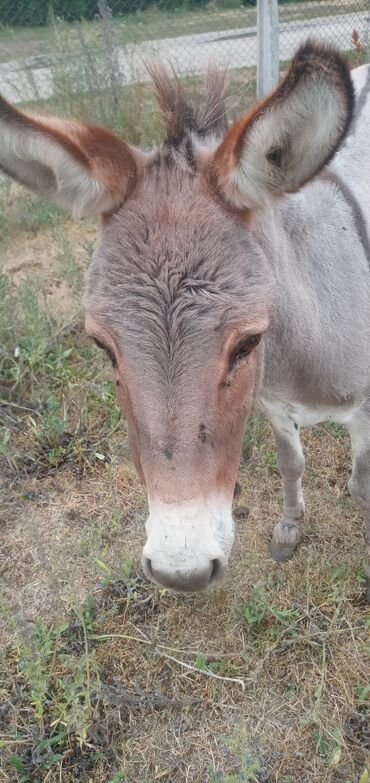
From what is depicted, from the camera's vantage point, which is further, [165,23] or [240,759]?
[165,23]

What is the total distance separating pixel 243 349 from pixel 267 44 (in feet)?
18.8

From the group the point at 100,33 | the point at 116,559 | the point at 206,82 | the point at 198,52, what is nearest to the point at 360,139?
the point at 206,82

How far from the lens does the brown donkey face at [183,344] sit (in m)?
1.46

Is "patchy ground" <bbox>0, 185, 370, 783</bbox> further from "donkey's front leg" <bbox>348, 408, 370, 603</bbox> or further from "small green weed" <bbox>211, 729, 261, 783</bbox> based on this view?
"donkey's front leg" <bbox>348, 408, 370, 603</bbox>

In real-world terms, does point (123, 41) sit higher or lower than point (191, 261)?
higher

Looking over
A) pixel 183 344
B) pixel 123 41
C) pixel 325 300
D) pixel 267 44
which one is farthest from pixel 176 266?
pixel 123 41

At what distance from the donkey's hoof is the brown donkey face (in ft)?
5.25

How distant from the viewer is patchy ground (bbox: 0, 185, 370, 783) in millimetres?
2332

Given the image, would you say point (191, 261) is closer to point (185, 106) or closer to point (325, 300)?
point (185, 106)

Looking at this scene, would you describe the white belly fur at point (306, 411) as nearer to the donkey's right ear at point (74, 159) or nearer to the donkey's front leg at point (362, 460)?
the donkey's front leg at point (362, 460)

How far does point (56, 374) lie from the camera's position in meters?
4.16

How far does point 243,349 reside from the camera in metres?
1.60

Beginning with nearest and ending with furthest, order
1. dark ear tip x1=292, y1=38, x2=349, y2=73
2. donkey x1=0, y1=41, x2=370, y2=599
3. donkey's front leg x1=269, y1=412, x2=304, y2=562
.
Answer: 1. dark ear tip x1=292, y1=38, x2=349, y2=73
2. donkey x1=0, y1=41, x2=370, y2=599
3. donkey's front leg x1=269, y1=412, x2=304, y2=562

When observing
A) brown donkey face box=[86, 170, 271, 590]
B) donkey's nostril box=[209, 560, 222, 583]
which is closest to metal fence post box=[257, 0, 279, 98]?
brown donkey face box=[86, 170, 271, 590]
